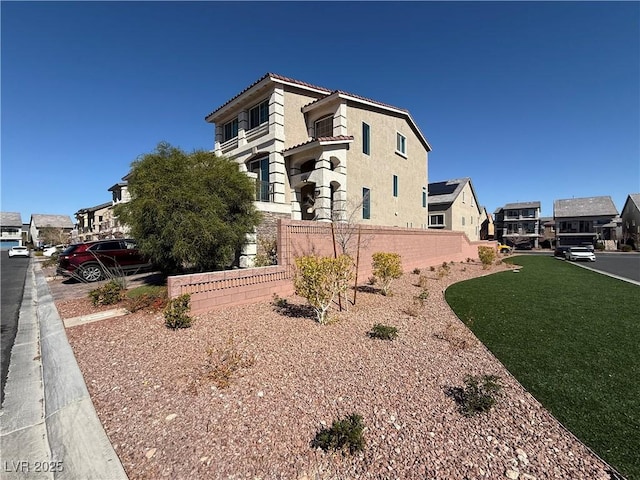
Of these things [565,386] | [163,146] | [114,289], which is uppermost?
[163,146]

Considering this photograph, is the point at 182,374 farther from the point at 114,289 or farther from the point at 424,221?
the point at 424,221

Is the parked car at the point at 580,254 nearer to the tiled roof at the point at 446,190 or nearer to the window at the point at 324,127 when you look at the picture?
the tiled roof at the point at 446,190

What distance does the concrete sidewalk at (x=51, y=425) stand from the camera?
256 centimetres

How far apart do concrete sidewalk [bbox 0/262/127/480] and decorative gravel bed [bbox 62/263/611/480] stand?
14 centimetres

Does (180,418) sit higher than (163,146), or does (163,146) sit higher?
(163,146)

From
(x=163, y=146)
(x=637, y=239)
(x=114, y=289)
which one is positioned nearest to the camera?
(x=114, y=289)

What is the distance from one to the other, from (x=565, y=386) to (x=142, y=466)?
16.5 ft

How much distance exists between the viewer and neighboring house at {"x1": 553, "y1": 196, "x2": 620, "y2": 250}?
171ft

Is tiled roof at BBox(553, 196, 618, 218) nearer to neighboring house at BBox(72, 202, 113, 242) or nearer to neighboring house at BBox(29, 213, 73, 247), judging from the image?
neighboring house at BBox(72, 202, 113, 242)

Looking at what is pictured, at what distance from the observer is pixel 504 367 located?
431 cm

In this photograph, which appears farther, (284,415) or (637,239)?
(637,239)

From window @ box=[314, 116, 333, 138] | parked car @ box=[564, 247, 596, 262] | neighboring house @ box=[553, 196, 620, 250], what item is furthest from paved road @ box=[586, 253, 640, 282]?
neighboring house @ box=[553, 196, 620, 250]

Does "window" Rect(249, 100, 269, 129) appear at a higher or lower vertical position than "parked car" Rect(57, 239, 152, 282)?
higher

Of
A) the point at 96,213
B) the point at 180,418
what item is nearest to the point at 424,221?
the point at 180,418
